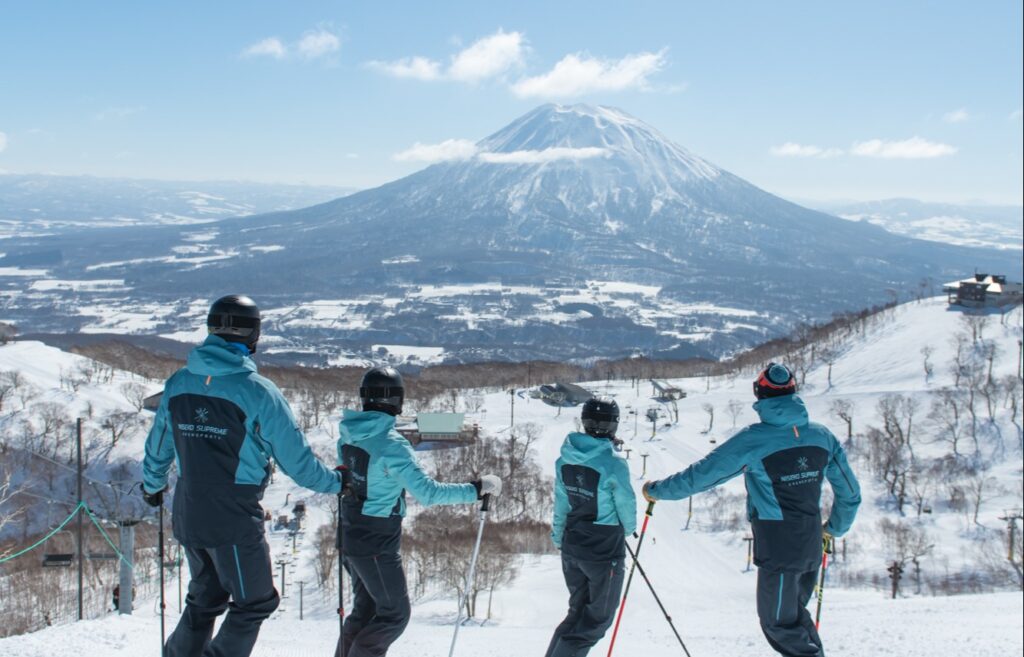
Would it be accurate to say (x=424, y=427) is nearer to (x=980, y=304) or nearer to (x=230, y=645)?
(x=230, y=645)

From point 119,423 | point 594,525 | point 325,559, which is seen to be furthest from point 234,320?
point 119,423

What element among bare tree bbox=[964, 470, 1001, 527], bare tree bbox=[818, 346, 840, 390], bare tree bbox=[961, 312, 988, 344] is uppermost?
bare tree bbox=[961, 312, 988, 344]

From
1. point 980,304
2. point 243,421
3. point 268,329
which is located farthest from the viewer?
point 268,329

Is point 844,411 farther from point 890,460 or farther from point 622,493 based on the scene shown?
point 622,493

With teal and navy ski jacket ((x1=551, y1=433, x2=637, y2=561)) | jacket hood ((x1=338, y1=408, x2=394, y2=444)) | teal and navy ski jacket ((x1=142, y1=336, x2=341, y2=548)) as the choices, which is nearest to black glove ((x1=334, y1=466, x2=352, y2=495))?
jacket hood ((x1=338, y1=408, x2=394, y2=444))

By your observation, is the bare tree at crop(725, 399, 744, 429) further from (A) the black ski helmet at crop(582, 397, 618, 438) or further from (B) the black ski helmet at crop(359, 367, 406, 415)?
(B) the black ski helmet at crop(359, 367, 406, 415)

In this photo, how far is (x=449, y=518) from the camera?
31844 mm

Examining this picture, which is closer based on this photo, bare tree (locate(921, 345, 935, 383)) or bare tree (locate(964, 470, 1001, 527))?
bare tree (locate(964, 470, 1001, 527))

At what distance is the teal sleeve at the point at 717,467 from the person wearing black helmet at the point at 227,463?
2.34 metres

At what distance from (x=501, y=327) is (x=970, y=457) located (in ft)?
372

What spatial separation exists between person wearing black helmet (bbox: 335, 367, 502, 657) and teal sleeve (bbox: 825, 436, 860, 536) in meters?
2.44

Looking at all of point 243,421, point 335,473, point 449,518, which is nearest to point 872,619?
point 335,473

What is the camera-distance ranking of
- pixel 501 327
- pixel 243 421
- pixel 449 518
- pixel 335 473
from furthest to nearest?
1. pixel 501 327
2. pixel 449 518
3. pixel 335 473
4. pixel 243 421

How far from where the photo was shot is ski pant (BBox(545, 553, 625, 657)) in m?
4.88
